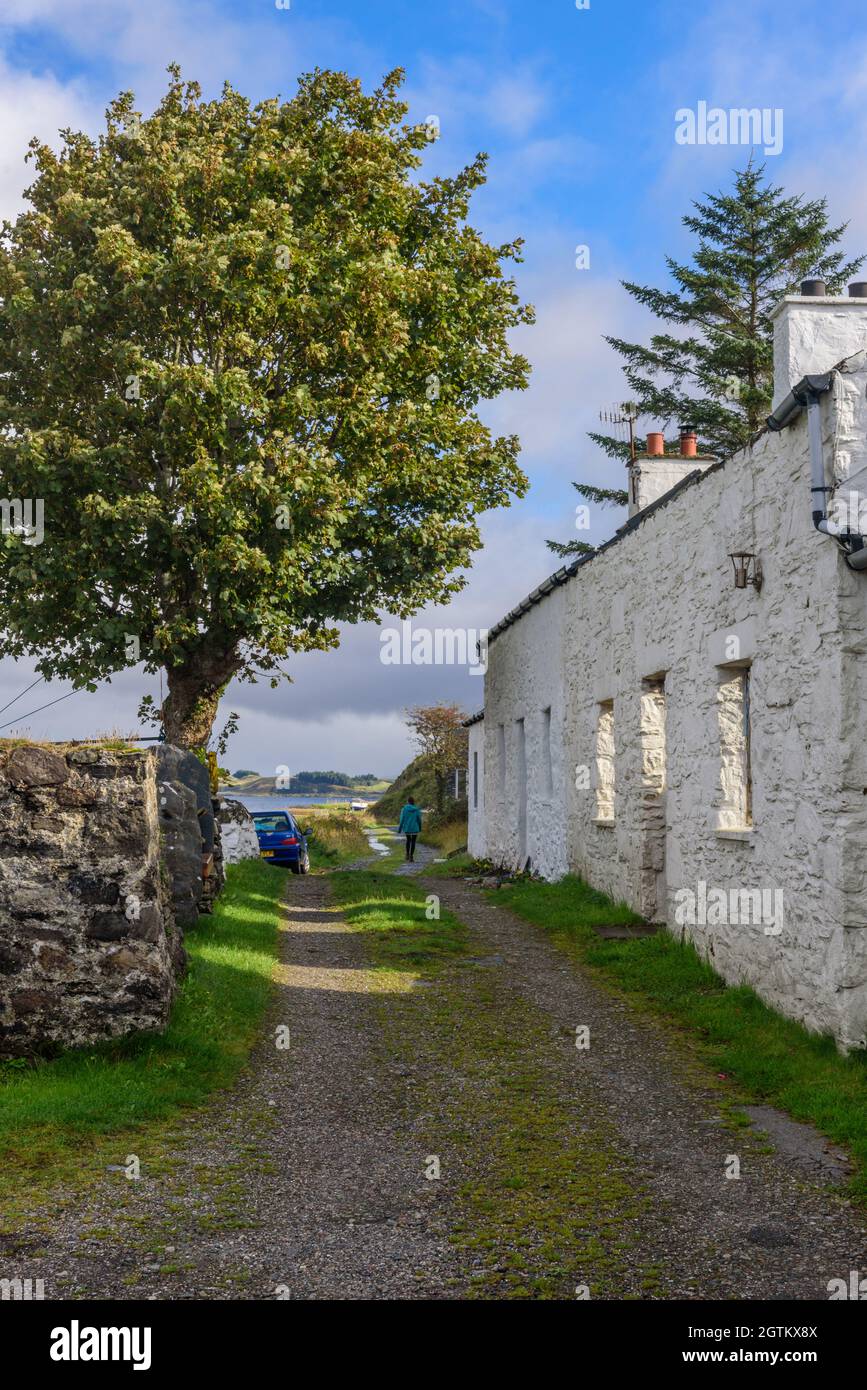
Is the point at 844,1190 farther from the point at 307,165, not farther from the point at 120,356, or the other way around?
the point at 307,165

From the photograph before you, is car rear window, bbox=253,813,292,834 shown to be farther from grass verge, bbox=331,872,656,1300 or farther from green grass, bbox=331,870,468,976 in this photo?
grass verge, bbox=331,872,656,1300

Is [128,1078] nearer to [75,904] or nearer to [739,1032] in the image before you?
[75,904]

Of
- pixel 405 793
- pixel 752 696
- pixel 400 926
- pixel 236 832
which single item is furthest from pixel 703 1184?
pixel 405 793

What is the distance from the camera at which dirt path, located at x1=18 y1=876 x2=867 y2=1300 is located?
14.6 ft

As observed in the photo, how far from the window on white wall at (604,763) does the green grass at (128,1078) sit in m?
6.51

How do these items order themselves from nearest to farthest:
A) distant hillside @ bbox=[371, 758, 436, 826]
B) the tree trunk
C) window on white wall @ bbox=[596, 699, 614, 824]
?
1. window on white wall @ bbox=[596, 699, 614, 824]
2. the tree trunk
3. distant hillside @ bbox=[371, 758, 436, 826]

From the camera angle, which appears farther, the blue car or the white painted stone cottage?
the blue car

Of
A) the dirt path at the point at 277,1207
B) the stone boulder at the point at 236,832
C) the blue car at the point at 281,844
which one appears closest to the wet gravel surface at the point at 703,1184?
the dirt path at the point at 277,1207

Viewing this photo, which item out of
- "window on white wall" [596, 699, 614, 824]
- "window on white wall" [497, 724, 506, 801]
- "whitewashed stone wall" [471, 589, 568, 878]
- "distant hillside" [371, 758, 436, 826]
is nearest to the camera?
"window on white wall" [596, 699, 614, 824]

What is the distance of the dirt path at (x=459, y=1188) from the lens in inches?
175

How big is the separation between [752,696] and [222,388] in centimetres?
915

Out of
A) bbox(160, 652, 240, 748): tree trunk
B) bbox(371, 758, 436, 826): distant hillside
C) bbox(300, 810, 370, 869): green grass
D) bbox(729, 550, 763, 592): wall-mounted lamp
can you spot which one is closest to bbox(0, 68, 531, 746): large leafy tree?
bbox(160, 652, 240, 748): tree trunk

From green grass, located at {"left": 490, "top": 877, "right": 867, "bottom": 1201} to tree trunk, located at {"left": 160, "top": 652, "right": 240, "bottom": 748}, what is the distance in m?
7.77

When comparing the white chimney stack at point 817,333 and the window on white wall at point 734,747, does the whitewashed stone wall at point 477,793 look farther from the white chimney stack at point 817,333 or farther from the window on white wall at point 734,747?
the white chimney stack at point 817,333
